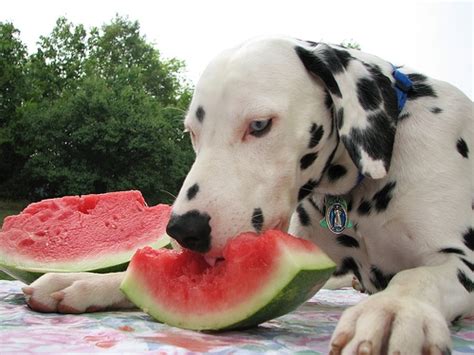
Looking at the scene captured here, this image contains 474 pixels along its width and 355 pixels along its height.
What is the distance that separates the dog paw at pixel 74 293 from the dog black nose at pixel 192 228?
0.56m

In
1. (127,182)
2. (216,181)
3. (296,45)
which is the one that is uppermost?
(296,45)

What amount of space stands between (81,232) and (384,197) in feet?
4.91

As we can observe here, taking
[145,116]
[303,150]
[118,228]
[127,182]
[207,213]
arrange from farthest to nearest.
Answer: [145,116]
[127,182]
[118,228]
[303,150]
[207,213]

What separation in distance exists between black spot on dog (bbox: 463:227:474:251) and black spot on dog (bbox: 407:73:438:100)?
0.58m

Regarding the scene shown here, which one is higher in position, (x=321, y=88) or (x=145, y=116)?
(x=321, y=88)

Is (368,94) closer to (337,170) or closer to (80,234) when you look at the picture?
(337,170)

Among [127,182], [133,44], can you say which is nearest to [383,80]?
[127,182]

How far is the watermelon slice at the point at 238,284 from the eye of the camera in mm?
1729

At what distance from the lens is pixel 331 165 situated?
227 cm

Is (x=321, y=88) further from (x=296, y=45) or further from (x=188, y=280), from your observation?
(x=188, y=280)

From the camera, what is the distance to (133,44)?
35438mm

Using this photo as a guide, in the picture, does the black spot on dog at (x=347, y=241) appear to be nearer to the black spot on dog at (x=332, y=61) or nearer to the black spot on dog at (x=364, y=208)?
the black spot on dog at (x=364, y=208)

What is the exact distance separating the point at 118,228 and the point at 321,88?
4.30 ft

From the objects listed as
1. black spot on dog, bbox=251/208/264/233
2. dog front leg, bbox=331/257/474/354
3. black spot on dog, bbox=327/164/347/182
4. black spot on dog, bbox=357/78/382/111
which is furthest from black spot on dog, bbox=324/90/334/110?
dog front leg, bbox=331/257/474/354
